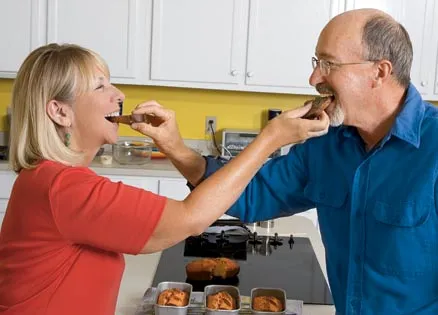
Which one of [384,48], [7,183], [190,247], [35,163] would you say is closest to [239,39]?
[7,183]

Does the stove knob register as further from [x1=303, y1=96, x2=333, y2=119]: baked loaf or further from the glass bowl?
the glass bowl

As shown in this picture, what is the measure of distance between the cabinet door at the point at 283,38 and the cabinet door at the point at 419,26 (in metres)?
0.22

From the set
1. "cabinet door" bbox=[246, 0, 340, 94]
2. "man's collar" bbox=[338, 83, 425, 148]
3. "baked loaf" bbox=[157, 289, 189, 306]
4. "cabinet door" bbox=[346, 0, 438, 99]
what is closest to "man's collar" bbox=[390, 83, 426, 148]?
"man's collar" bbox=[338, 83, 425, 148]

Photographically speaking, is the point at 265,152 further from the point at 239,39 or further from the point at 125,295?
the point at 239,39

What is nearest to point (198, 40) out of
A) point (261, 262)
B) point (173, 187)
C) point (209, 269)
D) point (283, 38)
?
point (283, 38)

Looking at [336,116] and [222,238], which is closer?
[336,116]

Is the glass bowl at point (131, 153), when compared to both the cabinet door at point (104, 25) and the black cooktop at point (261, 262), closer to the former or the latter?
the cabinet door at point (104, 25)

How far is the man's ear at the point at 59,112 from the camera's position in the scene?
5.24 ft

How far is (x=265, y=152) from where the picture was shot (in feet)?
5.20

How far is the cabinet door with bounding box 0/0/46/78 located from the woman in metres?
2.67

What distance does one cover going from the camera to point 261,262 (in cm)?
234

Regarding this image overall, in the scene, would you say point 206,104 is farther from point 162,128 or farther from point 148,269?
point 162,128

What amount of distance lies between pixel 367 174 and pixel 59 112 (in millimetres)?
737

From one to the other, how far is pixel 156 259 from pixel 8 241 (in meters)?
0.83
